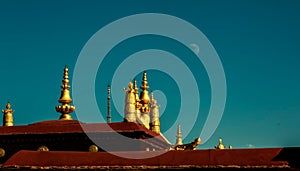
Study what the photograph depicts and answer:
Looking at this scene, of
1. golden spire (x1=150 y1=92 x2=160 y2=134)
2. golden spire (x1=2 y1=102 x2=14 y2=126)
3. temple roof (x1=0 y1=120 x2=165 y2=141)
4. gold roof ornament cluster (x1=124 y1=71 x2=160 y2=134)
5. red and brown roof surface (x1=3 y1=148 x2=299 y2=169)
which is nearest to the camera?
red and brown roof surface (x1=3 y1=148 x2=299 y2=169)

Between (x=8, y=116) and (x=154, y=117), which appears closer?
(x=154, y=117)

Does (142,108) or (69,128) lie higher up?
(142,108)

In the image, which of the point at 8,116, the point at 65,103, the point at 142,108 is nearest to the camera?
the point at 65,103

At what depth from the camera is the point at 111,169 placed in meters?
22.0

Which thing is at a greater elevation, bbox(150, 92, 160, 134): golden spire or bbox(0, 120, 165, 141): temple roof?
bbox(150, 92, 160, 134): golden spire

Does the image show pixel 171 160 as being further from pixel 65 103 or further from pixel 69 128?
pixel 65 103

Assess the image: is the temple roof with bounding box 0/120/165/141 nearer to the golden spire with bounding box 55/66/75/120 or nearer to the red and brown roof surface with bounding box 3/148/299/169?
the golden spire with bounding box 55/66/75/120

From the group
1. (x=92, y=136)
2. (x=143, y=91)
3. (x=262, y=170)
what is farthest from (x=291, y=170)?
(x=143, y=91)

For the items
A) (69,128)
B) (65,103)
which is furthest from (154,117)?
(69,128)

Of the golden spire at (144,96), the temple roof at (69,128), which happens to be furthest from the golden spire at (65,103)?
the golden spire at (144,96)

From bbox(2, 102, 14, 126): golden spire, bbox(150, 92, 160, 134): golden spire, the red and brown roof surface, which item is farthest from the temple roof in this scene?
bbox(2, 102, 14, 126): golden spire

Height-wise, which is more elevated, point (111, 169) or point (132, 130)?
point (132, 130)

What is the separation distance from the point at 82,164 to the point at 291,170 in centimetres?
846

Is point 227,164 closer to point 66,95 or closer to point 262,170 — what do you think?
point 262,170
